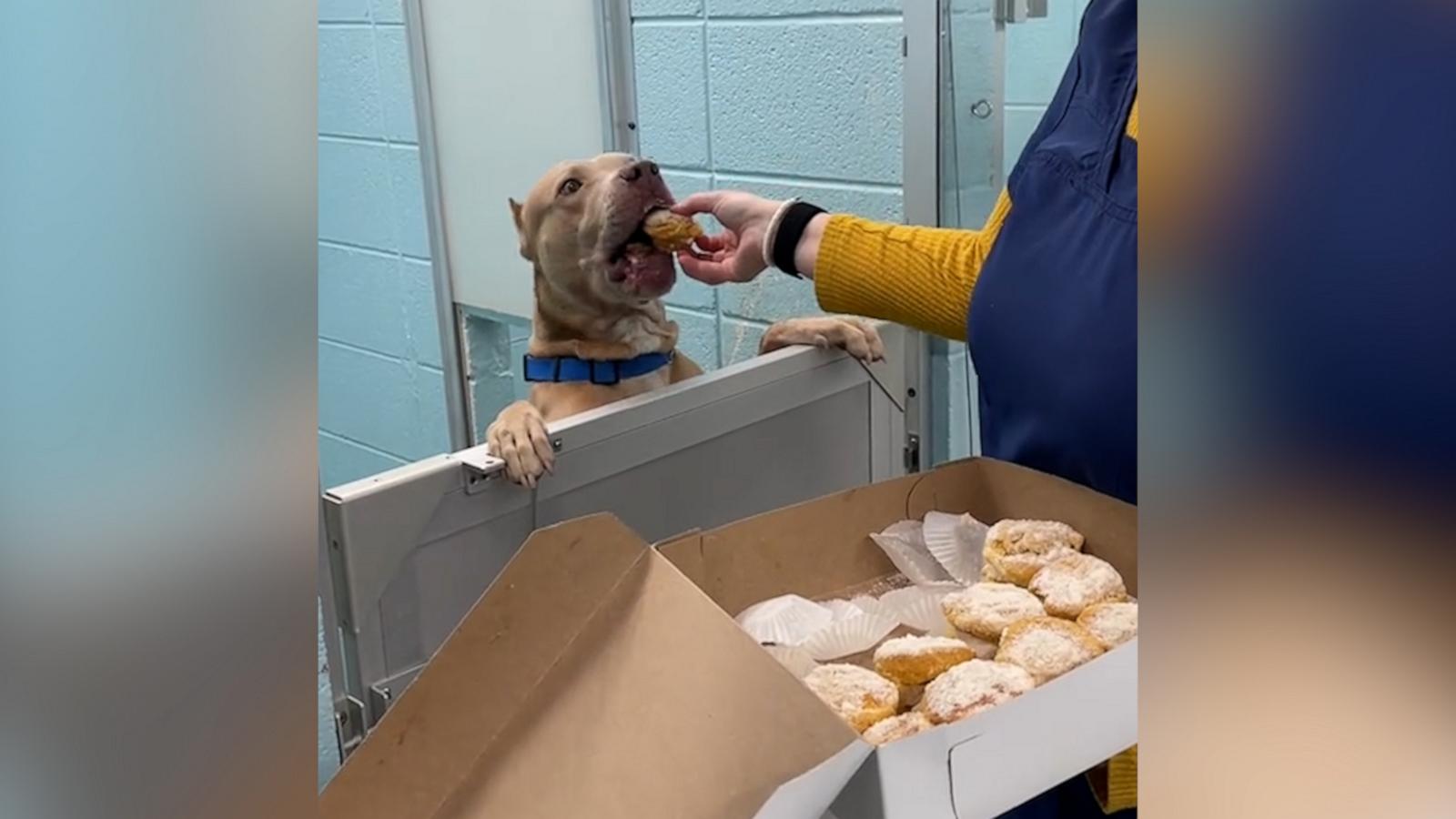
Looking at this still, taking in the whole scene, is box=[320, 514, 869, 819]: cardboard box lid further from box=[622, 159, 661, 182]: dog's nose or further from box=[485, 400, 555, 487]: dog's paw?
box=[622, 159, 661, 182]: dog's nose

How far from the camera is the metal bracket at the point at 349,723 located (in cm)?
129

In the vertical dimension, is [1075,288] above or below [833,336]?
above

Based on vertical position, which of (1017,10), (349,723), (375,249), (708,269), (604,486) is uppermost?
(1017,10)

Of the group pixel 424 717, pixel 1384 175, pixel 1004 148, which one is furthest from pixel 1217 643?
pixel 1004 148

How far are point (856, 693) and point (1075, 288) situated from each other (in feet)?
1.36

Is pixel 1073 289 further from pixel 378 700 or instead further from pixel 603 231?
pixel 603 231

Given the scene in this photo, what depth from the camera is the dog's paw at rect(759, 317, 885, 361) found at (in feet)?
5.75

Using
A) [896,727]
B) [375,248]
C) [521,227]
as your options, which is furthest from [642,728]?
[375,248]

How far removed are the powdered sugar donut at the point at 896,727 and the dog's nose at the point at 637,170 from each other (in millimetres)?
1152

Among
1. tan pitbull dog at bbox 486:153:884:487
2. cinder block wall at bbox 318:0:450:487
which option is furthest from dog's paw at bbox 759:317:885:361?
cinder block wall at bbox 318:0:450:487

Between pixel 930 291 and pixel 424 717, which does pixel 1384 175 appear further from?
pixel 930 291

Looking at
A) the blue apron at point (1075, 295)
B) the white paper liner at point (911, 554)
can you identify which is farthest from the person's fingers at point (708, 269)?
the white paper liner at point (911, 554)

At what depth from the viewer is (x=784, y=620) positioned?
Answer: 1007mm

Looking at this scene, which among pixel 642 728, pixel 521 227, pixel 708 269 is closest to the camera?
pixel 642 728
